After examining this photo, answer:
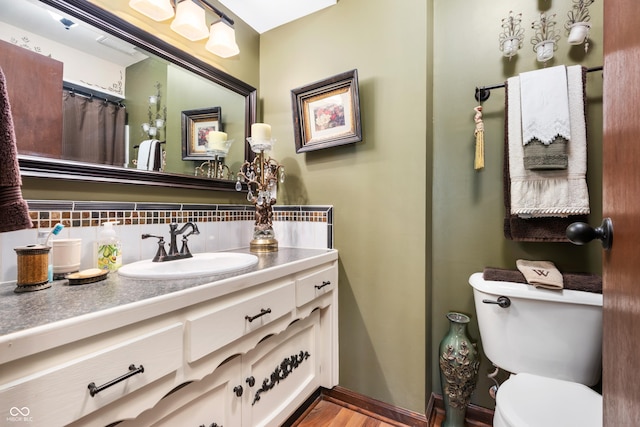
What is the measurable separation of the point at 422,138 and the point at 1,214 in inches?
55.3

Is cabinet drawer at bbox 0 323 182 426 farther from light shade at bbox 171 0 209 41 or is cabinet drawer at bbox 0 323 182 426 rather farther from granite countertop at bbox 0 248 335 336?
light shade at bbox 171 0 209 41

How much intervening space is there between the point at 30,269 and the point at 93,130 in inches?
22.0

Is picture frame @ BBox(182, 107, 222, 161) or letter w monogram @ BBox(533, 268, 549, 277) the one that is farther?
picture frame @ BBox(182, 107, 222, 161)

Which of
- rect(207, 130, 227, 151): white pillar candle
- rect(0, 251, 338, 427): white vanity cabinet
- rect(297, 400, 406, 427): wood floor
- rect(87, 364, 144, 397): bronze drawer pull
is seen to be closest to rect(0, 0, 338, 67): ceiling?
rect(207, 130, 227, 151): white pillar candle

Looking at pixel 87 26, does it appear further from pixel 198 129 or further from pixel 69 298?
pixel 69 298

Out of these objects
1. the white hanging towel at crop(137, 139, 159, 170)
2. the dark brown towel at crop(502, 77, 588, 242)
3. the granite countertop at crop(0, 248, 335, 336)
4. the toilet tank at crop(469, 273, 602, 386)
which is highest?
the white hanging towel at crop(137, 139, 159, 170)

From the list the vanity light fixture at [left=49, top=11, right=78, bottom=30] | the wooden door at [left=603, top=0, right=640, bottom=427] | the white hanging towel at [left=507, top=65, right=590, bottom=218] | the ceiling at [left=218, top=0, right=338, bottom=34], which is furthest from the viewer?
the ceiling at [left=218, top=0, right=338, bottom=34]

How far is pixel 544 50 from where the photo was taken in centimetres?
114

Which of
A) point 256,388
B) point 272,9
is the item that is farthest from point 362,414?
point 272,9

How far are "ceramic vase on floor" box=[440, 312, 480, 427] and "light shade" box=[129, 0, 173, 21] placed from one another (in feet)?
6.31

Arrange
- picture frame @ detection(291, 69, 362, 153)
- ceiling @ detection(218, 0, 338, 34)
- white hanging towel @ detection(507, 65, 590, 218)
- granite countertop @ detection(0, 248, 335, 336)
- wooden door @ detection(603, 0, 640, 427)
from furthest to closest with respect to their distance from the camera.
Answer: ceiling @ detection(218, 0, 338, 34) < picture frame @ detection(291, 69, 362, 153) < white hanging towel @ detection(507, 65, 590, 218) < granite countertop @ detection(0, 248, 335, 336) < wooden door @ detection(603, 0, 640, 427)

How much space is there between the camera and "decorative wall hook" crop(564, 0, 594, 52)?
3.54ft

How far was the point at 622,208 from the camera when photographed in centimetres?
45

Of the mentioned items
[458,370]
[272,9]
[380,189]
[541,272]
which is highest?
[272,9]
